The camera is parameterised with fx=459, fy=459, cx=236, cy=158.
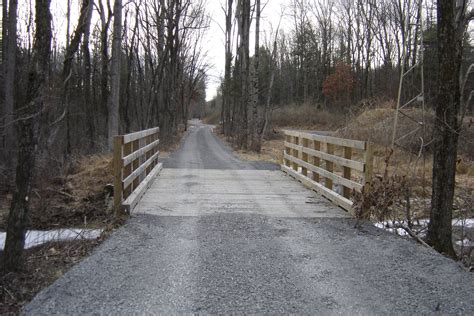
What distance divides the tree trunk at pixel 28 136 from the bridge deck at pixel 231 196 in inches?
97.5

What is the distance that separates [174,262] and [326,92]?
145 feet

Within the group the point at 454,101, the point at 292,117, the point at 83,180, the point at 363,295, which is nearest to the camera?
the point at 363,295

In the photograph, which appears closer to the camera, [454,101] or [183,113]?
[454,101]

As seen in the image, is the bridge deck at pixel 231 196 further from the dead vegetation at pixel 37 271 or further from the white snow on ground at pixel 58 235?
the dead vegetation at pixel 37 271

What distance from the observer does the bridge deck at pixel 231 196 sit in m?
6.62

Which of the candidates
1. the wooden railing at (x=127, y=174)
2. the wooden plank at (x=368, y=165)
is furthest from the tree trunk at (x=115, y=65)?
the wooden plank at (x=368, y=165)

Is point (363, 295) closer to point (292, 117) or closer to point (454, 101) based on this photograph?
point (454, 101)

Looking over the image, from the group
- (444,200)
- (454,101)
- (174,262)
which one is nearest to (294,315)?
(174,262)

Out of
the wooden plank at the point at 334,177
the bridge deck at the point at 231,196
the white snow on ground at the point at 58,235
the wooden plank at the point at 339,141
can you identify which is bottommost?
the white snow on ground at the point at 58,235

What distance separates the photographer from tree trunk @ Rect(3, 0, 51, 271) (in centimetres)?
392

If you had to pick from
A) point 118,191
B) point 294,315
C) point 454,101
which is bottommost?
point 294,315

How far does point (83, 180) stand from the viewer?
9938 millimetres

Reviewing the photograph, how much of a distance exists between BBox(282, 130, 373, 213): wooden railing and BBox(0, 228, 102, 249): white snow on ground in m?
3.47

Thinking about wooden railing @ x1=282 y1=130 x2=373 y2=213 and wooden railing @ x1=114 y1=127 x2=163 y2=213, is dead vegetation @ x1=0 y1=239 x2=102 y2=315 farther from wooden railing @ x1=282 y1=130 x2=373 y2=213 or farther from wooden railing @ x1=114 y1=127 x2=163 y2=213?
wooden railing @ x1=282 y1=130 x2=373 y2=213
